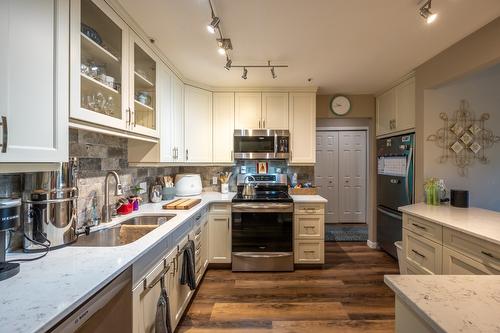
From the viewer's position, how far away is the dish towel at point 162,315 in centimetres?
146

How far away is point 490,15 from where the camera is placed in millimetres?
1769

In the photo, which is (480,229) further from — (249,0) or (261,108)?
(261,108)

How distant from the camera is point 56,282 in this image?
931 millimetres

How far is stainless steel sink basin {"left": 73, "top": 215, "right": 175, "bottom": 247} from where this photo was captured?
154cm

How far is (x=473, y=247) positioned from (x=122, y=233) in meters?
2.48

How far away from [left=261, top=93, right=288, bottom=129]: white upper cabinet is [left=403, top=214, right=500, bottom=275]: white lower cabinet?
190cm

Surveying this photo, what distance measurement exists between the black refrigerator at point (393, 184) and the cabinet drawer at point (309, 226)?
103 cm

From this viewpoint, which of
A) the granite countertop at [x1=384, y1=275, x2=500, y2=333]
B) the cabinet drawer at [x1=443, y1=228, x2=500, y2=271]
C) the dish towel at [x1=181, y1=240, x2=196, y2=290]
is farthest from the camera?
the dish towel at [x1=181, y1=240, x2=196, y2=290]

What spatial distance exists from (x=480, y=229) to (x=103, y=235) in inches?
103

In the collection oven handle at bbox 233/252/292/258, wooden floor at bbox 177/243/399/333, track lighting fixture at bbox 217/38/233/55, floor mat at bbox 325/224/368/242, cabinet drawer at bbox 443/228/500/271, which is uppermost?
track lighting fixture at bbox 217/38/233/55

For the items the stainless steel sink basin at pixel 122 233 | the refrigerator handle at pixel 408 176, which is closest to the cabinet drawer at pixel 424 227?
the refrigerator handle at pixel 408 176

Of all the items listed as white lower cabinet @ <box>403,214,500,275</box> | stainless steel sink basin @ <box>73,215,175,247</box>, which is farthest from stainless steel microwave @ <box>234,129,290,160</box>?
white lower cabinet @ <box>403,214,500,275</box>

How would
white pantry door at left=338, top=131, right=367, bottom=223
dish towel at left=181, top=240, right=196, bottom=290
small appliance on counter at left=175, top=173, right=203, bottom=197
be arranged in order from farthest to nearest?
white pantry door at left=338, top=131, right=367, bottom=223 → small appliance on counter at left=175, top=173, right=203, bottom=197 → dish towel at left=181, top=240, right=196, bottom=290

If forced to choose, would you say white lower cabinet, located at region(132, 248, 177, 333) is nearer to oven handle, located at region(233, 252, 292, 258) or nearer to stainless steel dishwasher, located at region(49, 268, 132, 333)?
stainless steel dishwasher, located at region(49, 268, 132, 333)
